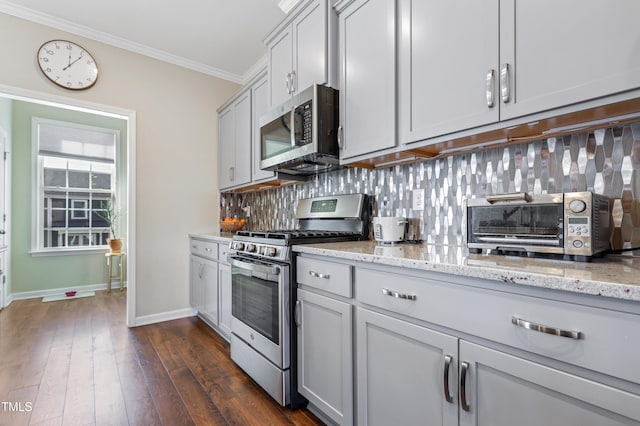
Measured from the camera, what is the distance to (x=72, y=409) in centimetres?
176

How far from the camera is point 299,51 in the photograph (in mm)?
2162

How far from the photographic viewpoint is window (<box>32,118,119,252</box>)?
4.39 meters

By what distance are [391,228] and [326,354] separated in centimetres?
73

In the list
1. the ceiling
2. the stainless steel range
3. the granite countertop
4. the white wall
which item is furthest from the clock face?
the granite countertop

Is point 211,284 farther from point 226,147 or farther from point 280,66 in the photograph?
point 280,66

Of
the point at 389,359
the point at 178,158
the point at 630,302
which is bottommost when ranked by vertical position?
the point at 389,359

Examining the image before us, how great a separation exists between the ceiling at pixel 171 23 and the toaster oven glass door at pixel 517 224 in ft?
7.65

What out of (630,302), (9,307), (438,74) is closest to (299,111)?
(438,74)

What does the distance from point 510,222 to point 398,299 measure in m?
0.55

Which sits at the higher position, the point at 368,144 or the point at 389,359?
the point at 368,144

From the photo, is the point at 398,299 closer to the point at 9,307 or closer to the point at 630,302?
the point at 630,302

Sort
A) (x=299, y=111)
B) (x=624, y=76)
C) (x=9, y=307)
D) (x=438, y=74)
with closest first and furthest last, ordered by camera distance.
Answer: (x=624, y=76) → (x=438, y=74) → (x=299, y=111) → (x=9, y=307)

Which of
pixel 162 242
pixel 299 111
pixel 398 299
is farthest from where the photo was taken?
pixel 162 242

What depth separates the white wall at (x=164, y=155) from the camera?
3.15m
